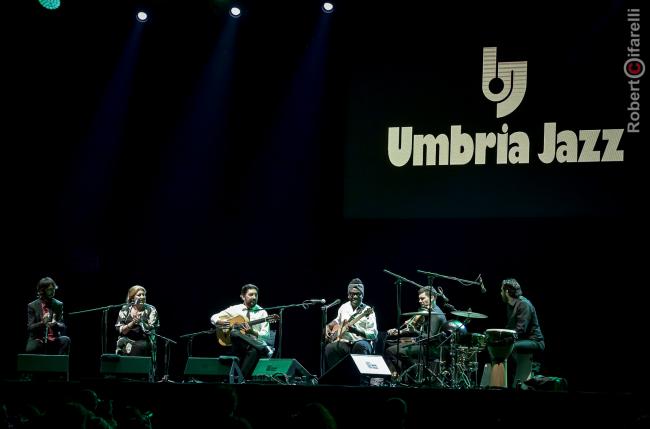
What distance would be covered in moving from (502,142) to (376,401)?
15.4 feet

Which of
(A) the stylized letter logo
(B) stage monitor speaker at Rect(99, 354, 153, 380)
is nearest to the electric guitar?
(B) stage monitor speaker at Rect(99, 354, 153, 380)

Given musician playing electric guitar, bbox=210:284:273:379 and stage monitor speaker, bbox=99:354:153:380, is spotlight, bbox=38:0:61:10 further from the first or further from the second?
stage monitor speaker, bbox=99:354:153:380

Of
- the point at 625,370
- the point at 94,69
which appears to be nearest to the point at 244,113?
the point at 94,69

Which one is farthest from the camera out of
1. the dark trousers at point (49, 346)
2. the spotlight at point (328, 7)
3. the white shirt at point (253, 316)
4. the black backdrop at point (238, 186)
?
the spotlight at point (328, 7)

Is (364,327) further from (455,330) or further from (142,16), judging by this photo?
(142,16)

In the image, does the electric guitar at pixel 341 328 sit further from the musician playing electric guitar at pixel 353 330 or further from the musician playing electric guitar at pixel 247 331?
the musician playing electric guitar at pixel 247 331

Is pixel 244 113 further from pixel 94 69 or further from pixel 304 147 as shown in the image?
pixel 94 69

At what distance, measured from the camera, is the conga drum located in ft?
31.2

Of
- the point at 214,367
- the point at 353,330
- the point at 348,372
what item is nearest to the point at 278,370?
the point at 214,367

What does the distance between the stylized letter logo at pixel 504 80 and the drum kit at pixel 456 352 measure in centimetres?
281

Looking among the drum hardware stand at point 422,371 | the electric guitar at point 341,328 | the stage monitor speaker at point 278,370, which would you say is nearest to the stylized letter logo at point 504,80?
the electric guitar at point 341,328

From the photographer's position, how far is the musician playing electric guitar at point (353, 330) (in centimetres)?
1083

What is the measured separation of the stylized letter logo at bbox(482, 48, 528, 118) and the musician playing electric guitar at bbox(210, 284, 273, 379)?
394cm

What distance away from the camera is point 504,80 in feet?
36.5
